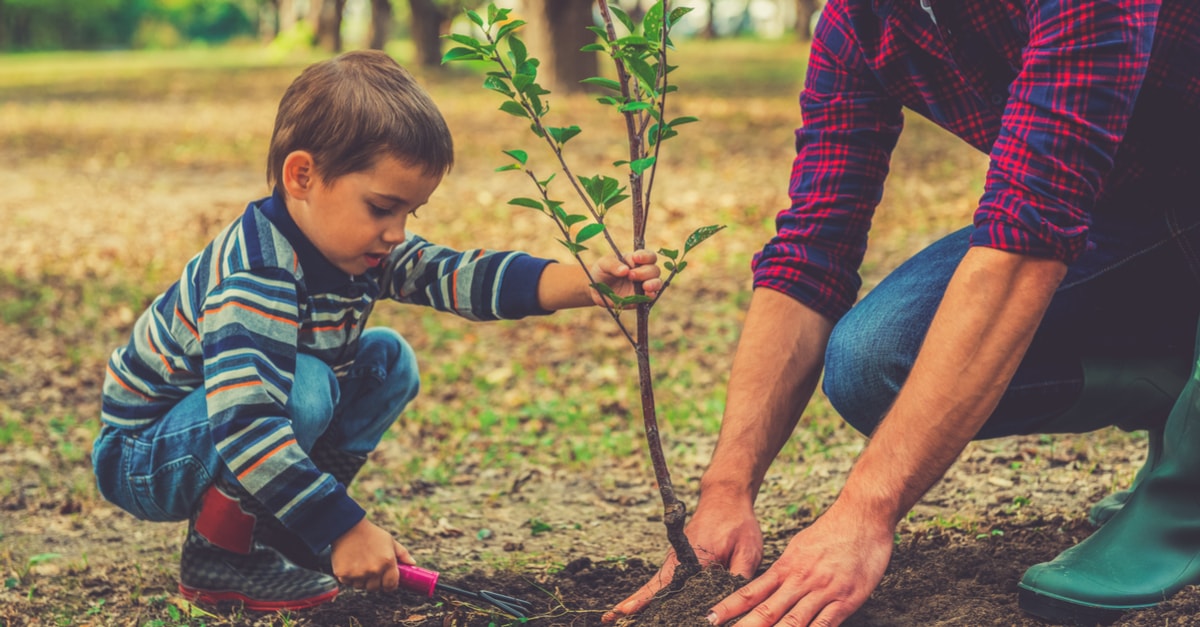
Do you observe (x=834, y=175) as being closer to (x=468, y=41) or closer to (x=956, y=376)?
(x=956, y=376)

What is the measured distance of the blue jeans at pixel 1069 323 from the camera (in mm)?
2445

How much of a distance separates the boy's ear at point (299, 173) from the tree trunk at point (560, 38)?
32.8 ft

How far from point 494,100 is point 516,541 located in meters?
11.0

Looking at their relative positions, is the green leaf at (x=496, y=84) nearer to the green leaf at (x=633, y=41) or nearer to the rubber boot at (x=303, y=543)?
the green leaf at (x=633, y=41)

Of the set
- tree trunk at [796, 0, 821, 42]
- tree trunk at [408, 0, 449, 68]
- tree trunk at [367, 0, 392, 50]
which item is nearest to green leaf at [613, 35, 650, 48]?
tree trunk at [408, 0, 449, 68]

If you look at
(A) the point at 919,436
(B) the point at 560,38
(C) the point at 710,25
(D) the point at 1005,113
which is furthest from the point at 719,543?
(C) the point at 710,25

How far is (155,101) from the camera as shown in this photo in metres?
15.7

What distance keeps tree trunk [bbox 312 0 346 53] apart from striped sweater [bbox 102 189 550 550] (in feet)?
A: 82.9

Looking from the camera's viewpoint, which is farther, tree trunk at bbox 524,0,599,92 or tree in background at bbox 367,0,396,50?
tree in background at bbox 367,0,396,50

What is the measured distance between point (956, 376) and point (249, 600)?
5.50ft

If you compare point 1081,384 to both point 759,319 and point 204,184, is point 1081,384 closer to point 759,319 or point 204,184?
point 759,319

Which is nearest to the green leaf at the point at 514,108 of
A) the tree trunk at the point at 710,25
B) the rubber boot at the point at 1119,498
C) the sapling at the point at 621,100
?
the sapling at the point at 621,100

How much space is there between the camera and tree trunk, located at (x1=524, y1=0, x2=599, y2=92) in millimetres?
12219

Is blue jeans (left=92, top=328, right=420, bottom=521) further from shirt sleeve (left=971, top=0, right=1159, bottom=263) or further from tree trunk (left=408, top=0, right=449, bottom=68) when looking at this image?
tree trunk (left=408, top=0, right=449, bottom=68)
